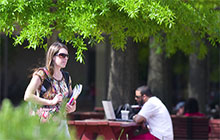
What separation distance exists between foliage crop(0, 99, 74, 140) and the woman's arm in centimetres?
230

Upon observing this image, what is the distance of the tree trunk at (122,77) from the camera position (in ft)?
32.9

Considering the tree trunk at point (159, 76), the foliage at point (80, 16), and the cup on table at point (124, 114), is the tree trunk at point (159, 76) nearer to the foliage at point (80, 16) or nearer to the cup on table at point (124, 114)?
the cup on table at point (124, 114)

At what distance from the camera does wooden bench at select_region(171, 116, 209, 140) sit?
1032 cm

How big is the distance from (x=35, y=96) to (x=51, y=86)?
29 cm

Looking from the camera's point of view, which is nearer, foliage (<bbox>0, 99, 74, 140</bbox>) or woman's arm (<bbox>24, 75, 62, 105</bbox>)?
foliage (<bbox>0, 99, 74, 140</bbox>)

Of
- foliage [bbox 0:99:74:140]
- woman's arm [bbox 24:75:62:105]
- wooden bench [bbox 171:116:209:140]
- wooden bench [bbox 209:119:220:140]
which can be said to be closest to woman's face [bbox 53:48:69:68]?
woman's arm [bbox 24:75:62:105]

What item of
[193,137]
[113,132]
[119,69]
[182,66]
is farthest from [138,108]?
[182,66]

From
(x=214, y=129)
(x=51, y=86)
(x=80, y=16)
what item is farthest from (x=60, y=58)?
(x=214, y=129)

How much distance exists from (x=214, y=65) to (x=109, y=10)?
23872 mm

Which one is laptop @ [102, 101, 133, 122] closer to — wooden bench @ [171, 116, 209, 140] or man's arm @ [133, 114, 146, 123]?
man's arm @ [133, 114, 146, 123]

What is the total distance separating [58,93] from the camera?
5.01 meters

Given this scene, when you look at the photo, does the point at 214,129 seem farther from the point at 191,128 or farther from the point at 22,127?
the point at 22,127

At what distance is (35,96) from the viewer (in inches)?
188

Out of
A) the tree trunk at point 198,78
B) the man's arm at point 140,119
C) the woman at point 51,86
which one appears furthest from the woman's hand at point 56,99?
the tree trunk at point 198,78
